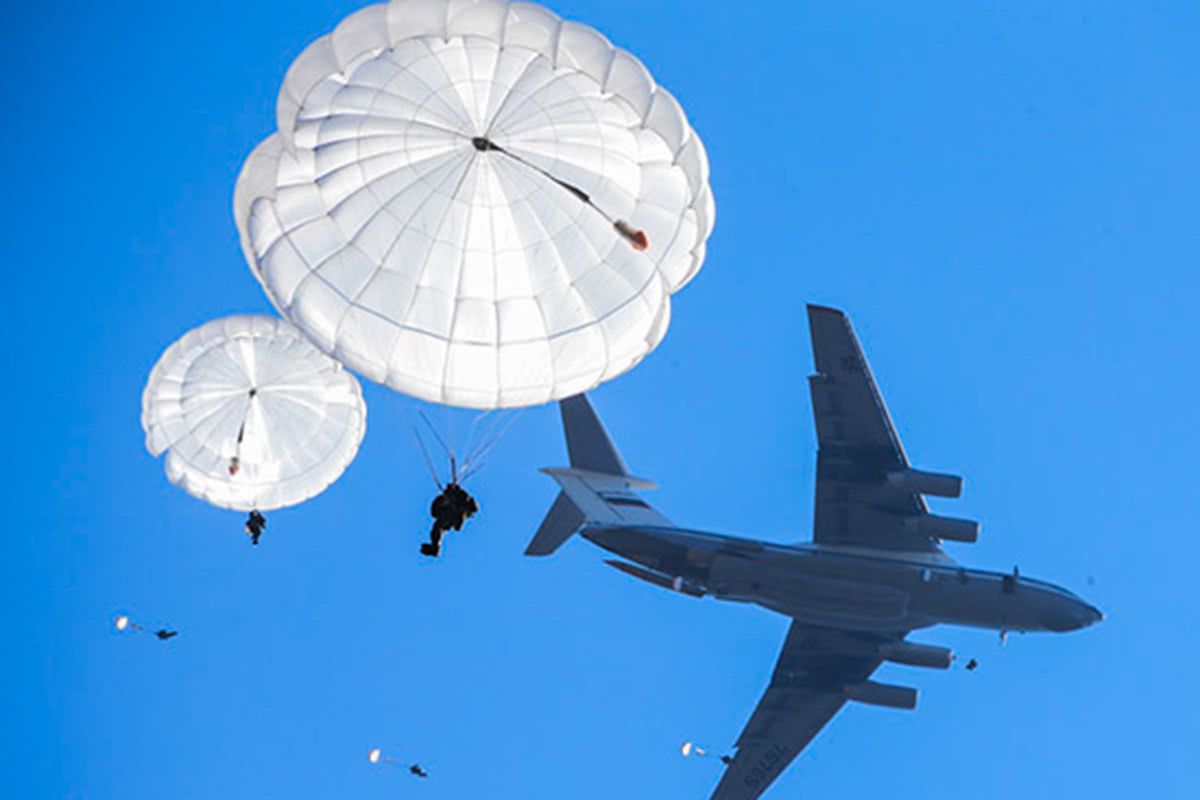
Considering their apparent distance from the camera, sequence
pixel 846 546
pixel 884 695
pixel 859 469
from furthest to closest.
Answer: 1. pixel 884 695
2. pixel 846 546
3. pixel 859 469

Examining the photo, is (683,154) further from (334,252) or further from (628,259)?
(334,252)

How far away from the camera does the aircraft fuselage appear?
35.8m

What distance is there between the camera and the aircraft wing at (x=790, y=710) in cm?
4241

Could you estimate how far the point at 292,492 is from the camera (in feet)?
113

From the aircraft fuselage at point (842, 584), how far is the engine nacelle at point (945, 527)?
941 millimetres

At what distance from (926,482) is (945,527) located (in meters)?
1.71

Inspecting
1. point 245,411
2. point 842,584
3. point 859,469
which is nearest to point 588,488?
point 842,584

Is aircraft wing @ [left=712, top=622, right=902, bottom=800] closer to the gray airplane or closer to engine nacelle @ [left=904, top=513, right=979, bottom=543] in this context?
the gray airplane

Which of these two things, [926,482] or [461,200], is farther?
[926,482]

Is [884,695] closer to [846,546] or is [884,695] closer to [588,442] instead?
[846,546]

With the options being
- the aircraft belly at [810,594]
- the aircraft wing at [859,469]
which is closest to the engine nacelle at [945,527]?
the aircraft wing at [859,469]

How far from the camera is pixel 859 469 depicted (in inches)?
1519

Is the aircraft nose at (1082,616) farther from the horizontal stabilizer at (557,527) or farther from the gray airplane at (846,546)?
the horizontal stabilizer at (557,527)

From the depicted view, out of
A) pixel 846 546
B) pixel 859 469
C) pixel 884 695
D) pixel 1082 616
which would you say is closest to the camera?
pixel 1082 616
